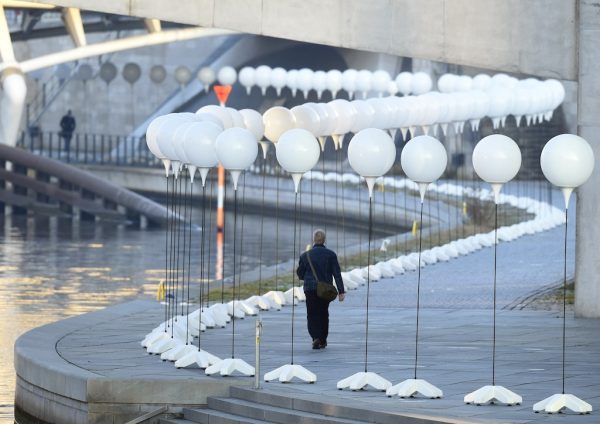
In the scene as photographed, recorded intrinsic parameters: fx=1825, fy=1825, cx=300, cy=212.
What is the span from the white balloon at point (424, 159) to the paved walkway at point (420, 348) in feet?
6.78

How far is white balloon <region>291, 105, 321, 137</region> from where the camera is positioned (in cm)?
2517

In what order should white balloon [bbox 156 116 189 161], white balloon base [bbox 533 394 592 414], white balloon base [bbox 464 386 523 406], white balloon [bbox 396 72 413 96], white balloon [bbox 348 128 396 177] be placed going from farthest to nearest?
white balloon [bbox 396 72 413 96] → white balloon [bbox 156 116 189 161] → white balloon [bbox 348 128 396 177] → white balloon base [bbox 464 386 523 406] → white balloon base [bbox 533 394 592 414]

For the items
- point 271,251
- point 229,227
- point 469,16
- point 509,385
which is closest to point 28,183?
point 229,227

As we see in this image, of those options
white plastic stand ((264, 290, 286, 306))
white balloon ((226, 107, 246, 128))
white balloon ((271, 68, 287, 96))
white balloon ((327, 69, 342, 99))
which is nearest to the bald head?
white balloon ((226, 107, 246, 128))

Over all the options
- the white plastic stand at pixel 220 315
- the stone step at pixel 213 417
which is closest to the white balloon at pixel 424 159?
the stone step at pixel 213 417

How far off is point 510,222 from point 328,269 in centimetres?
2185

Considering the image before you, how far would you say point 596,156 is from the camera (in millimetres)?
24438

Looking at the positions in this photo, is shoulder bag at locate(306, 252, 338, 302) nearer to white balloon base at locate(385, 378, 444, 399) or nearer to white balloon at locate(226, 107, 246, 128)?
white balloon at locate(226, 107, 246, 128)

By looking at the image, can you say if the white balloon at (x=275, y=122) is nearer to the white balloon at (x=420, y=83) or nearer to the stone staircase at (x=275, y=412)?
the stone staircase at (x=275, y=412)

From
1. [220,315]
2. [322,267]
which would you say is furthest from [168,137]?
Answer: [220,315]

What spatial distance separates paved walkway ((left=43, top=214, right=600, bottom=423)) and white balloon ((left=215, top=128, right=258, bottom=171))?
2.15 meters

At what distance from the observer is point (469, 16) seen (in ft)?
83.1

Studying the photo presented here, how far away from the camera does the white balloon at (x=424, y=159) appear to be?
19.3 m

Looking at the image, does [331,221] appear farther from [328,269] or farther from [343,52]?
[328,269]
